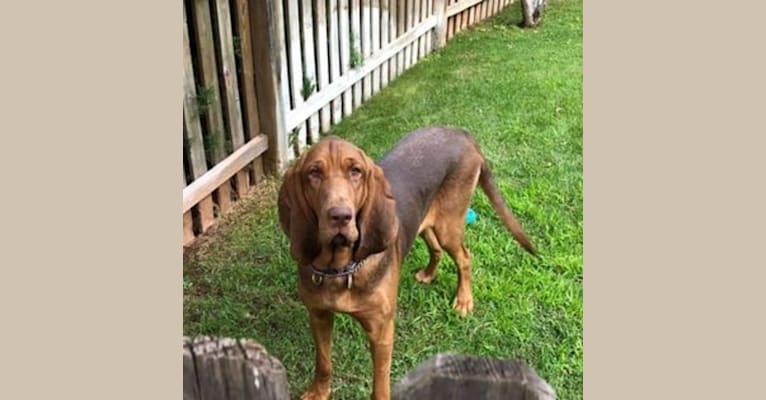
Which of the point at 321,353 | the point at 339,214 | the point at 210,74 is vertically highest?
the point at 339,214

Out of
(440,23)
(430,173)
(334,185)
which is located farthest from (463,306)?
(440,23)

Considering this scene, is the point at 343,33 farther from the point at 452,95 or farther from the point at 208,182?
the point at 208,182

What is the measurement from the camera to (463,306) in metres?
4.62

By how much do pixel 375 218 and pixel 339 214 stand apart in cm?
34

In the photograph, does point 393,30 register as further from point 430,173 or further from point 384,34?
point 430,173

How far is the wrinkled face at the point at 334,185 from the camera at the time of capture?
2857 millimetres

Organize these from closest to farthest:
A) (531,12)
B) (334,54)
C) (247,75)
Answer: (247,75), (334,54), (531,12)

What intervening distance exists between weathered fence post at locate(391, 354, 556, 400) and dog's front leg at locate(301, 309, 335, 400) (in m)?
1.82

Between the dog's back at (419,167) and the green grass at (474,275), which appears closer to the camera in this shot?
the dog's back at (419,167)

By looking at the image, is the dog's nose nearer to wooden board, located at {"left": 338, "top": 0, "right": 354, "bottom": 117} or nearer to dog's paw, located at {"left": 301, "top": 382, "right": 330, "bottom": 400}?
Result: dog's paw, located at {"left": 301, "top": 382, "right": 330, "bottom": 400}

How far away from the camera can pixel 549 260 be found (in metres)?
5.09

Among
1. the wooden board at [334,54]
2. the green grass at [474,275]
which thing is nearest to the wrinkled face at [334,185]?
the green grass at [474,275]

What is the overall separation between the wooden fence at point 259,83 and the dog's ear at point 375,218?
2.32 metres

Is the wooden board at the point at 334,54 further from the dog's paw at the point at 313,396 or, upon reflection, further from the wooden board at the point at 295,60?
the dog's paw at the point at 313,396
